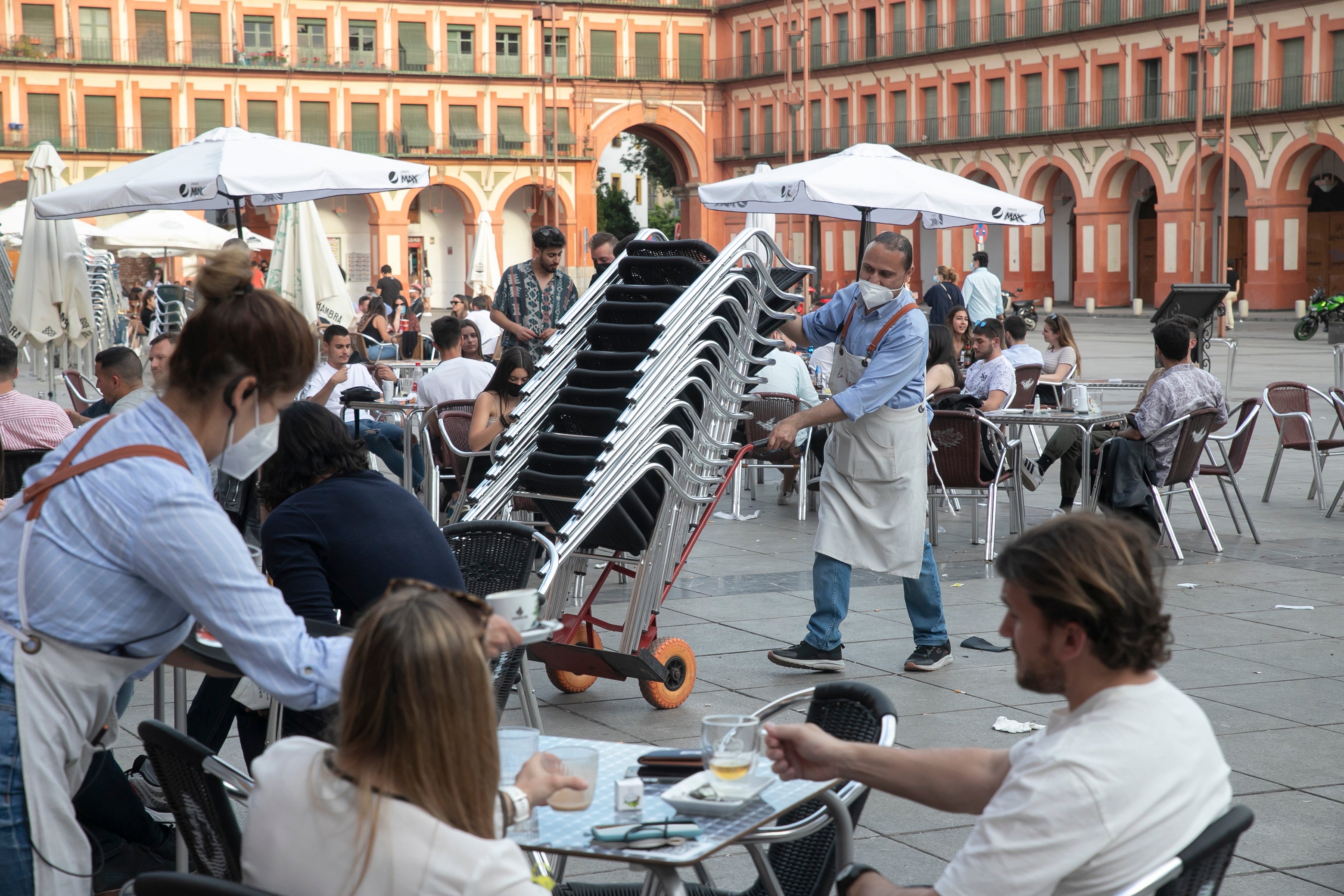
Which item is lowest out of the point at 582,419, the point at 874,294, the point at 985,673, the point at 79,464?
the point at 985,673

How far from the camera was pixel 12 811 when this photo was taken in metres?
2.48

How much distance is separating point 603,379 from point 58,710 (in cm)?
373

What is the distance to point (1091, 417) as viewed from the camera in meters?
9.04

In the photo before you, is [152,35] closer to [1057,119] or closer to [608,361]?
[1057,119]

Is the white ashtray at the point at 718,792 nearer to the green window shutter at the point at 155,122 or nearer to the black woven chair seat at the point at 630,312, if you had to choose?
the black woven chair seat at the point at 630,312

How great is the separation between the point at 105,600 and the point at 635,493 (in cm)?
343

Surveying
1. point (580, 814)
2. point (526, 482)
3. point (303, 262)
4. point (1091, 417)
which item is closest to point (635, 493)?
point (526, 482)

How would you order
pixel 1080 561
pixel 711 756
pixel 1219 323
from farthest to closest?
pixel 1219 323, pixel 711 756, pixel 1080 561

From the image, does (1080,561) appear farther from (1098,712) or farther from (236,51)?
(236,51)

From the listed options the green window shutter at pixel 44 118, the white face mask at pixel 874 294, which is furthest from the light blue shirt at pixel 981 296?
the green window shutter at pixel 44 118

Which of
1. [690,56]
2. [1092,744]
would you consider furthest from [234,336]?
[690,56]

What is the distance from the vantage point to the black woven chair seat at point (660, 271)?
20.3 ft

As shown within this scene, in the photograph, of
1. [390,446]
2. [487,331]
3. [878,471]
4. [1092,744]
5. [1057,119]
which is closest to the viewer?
[1092,744]

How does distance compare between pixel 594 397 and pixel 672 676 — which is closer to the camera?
pixel 672 676
